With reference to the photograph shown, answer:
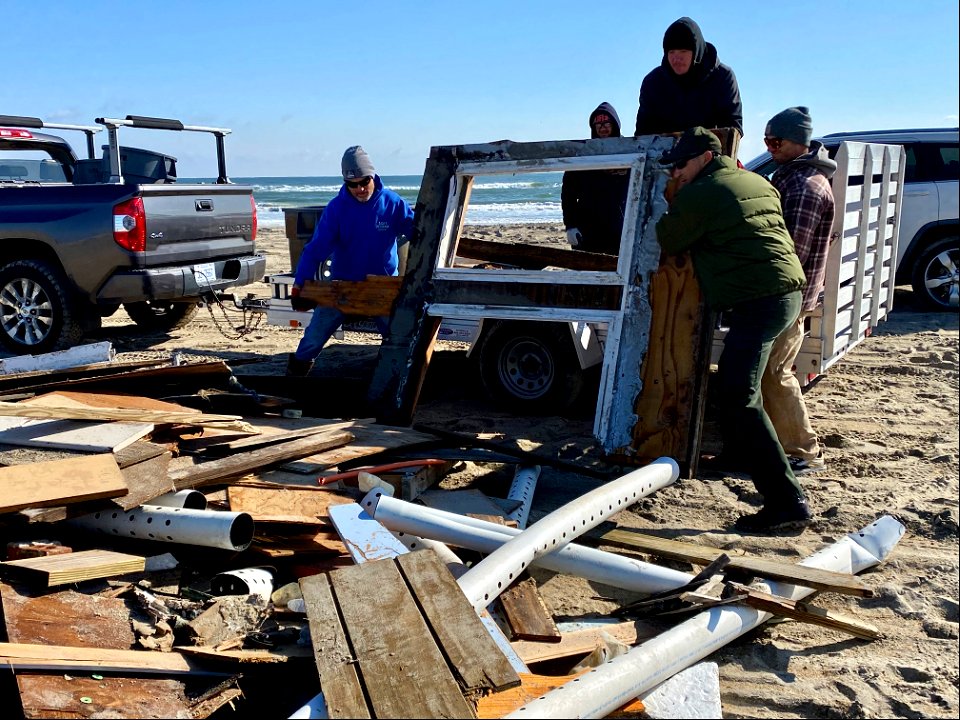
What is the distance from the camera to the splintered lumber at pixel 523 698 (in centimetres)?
281

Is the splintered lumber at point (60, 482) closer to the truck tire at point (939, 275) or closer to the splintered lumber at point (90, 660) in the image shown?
the splintered lumber at point (90, 660)

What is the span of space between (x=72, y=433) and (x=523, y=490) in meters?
2.43

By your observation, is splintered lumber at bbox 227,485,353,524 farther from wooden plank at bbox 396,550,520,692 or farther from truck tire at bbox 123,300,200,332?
truck tire at bbox 123,300,200,332

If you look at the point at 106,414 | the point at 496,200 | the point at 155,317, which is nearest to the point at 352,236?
the point at 106,414

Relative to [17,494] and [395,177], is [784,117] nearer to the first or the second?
[17,494]

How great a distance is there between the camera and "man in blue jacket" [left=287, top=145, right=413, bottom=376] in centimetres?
658

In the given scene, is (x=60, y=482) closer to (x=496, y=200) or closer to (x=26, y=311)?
(x=26, y=311)

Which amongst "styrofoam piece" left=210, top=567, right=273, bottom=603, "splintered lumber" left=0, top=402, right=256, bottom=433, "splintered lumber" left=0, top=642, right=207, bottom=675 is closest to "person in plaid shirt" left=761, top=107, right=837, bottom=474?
"styrofoam piece" left=210, top=567, right=273, bottom=603

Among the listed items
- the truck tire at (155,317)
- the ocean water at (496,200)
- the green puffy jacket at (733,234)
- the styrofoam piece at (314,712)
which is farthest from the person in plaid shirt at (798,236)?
the ocean water at (496,200)

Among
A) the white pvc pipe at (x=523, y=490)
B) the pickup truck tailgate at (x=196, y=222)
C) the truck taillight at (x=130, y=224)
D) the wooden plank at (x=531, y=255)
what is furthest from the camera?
the pickup truck tailgate at (x=196, y=222)

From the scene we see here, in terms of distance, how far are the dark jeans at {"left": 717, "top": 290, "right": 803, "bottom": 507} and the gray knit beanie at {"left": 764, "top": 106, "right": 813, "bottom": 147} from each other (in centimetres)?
121

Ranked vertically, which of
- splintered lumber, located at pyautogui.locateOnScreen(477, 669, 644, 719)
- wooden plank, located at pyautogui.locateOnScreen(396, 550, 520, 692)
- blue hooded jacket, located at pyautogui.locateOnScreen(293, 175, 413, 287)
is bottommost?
splintered lumber, located at pyautogui.locateOnScreen(477, 669, 644, 719)

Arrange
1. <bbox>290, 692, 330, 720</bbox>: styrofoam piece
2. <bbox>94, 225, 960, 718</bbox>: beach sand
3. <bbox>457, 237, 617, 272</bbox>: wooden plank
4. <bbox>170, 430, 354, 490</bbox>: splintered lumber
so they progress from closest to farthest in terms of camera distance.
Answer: <bbox>290, 692, 330, 720</bbox>: styrofoam piece < <bbox>94, 225, 960, 718</bbox>: beach sand < <bbox>170, 430, 354, 490</bbox>: splintered lumber < <bbox>457, 237, 617, 272</bbox>: wooden plank

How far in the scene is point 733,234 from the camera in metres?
4.73
